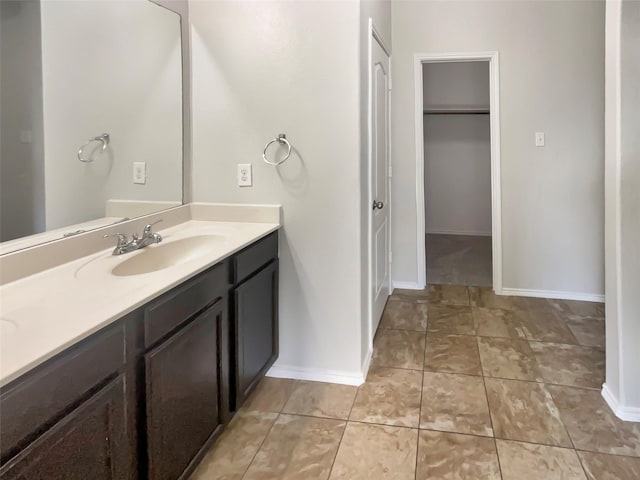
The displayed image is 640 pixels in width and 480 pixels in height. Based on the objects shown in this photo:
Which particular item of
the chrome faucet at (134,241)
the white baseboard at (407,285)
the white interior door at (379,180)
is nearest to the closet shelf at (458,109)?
the white interior door at (379,180)

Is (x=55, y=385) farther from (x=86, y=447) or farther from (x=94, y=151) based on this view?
(x=94, y=151)

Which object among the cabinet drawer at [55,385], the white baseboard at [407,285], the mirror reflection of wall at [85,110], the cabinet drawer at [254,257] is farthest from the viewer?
the white baseboard at [407,285]

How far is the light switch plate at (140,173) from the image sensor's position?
2.13 m

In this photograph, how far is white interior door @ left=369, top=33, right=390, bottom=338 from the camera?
8.84 ft

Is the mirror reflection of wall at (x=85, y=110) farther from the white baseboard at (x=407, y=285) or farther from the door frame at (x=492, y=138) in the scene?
the white baseboard at (x=407, y=285)

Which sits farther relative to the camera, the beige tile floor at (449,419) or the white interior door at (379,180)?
the white interior door at (379,180)

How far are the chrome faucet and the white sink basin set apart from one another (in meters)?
0.03

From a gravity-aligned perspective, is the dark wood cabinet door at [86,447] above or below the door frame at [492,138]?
below

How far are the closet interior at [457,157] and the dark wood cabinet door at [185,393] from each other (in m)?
3.93

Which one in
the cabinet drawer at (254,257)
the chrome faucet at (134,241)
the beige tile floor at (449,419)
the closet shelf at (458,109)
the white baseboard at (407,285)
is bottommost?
the beige tile floor at (449,419)

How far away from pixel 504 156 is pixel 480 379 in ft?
6.47

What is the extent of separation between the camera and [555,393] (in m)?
2.32

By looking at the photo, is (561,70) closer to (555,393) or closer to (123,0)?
(555,393)

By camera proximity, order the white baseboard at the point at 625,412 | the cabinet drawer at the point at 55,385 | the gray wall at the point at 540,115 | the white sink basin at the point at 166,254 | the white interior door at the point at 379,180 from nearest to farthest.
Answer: the cabinet drawer at the point at 55,385, the white sink basin at the point at 166,254, the white baseboard at the point at 625,412, the white interior door at the point at 379,180, the gray wall at the point at 540,115
